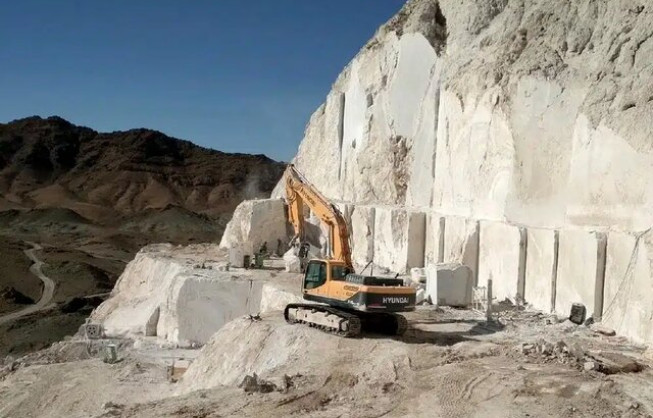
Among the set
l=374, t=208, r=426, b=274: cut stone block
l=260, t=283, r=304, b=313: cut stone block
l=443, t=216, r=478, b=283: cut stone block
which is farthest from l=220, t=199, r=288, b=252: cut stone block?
l=443, t=216, r=478, b=283: cut stone block

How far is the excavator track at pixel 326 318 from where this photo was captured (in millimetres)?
14445

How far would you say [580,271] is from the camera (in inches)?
610

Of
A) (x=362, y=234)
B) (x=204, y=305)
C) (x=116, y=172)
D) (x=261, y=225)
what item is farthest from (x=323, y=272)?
(x=116, y=172)

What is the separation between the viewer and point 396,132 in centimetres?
2738

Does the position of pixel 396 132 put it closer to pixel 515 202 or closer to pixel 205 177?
pixel 515 202

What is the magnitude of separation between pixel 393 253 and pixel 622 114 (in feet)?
36.9

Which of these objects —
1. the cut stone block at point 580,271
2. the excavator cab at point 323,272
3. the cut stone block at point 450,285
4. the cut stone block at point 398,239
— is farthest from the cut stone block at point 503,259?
the excavator cab at point 323,272

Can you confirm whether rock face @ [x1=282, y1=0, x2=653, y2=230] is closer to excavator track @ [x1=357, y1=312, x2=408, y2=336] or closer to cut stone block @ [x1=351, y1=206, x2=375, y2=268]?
cut stone block @ [x1=351, y1=206, x2=375, y2=268]

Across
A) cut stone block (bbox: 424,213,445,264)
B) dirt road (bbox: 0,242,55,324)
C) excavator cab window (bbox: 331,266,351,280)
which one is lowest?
dirt road (bbox: 0,242,55,324)

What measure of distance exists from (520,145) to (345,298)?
7218 millimetres

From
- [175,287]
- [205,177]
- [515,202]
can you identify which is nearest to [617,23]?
Result: [515,202]

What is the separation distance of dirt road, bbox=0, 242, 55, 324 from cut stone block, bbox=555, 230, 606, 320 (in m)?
32.9

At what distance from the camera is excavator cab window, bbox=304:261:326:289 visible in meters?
15.9

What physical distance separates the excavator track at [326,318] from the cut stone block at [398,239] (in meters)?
8.39
